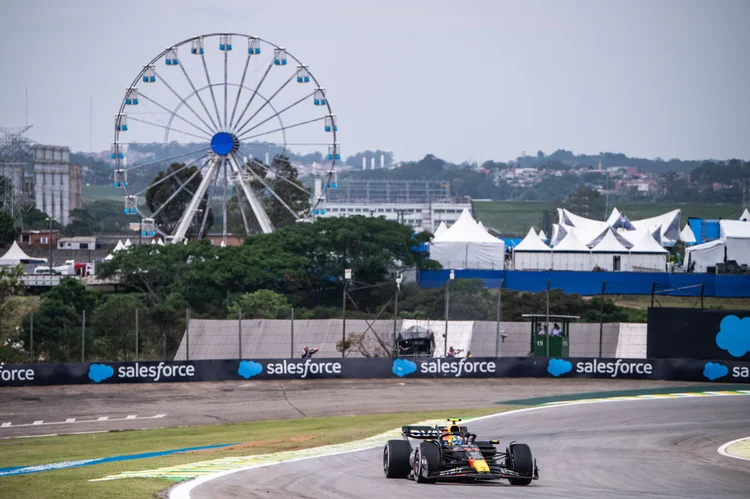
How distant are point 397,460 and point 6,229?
108176mm

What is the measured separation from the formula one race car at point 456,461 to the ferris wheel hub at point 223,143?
52615 mm

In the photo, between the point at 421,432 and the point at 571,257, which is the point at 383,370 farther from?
the point at 571,257

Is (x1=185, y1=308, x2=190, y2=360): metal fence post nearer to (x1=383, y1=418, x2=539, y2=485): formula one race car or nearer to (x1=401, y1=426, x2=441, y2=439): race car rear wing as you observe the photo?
(x1=401, y1=426, x2=441, y2=439): race car rear wing

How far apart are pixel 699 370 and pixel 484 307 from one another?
8552 millimetres

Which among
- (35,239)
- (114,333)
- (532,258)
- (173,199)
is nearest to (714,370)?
(114,333)

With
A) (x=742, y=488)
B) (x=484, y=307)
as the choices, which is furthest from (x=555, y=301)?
(x=742, y=488)

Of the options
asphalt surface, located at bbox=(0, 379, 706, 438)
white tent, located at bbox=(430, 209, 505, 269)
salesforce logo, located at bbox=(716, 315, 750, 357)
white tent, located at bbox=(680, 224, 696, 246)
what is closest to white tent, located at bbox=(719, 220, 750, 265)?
white tent, located at bbox=(430, 209, 505, 269)

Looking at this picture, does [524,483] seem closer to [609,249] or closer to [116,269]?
[116,269]

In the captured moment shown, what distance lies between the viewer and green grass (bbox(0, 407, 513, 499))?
14.1 meters

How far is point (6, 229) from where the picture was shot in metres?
114

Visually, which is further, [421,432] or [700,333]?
[700,333]

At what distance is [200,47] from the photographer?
63594 millimetres

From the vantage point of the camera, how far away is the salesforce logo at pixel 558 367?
37.1 m

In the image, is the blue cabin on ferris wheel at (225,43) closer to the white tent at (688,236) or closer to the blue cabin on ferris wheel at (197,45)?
the blue cabin on ferris wheel at (197,45)
